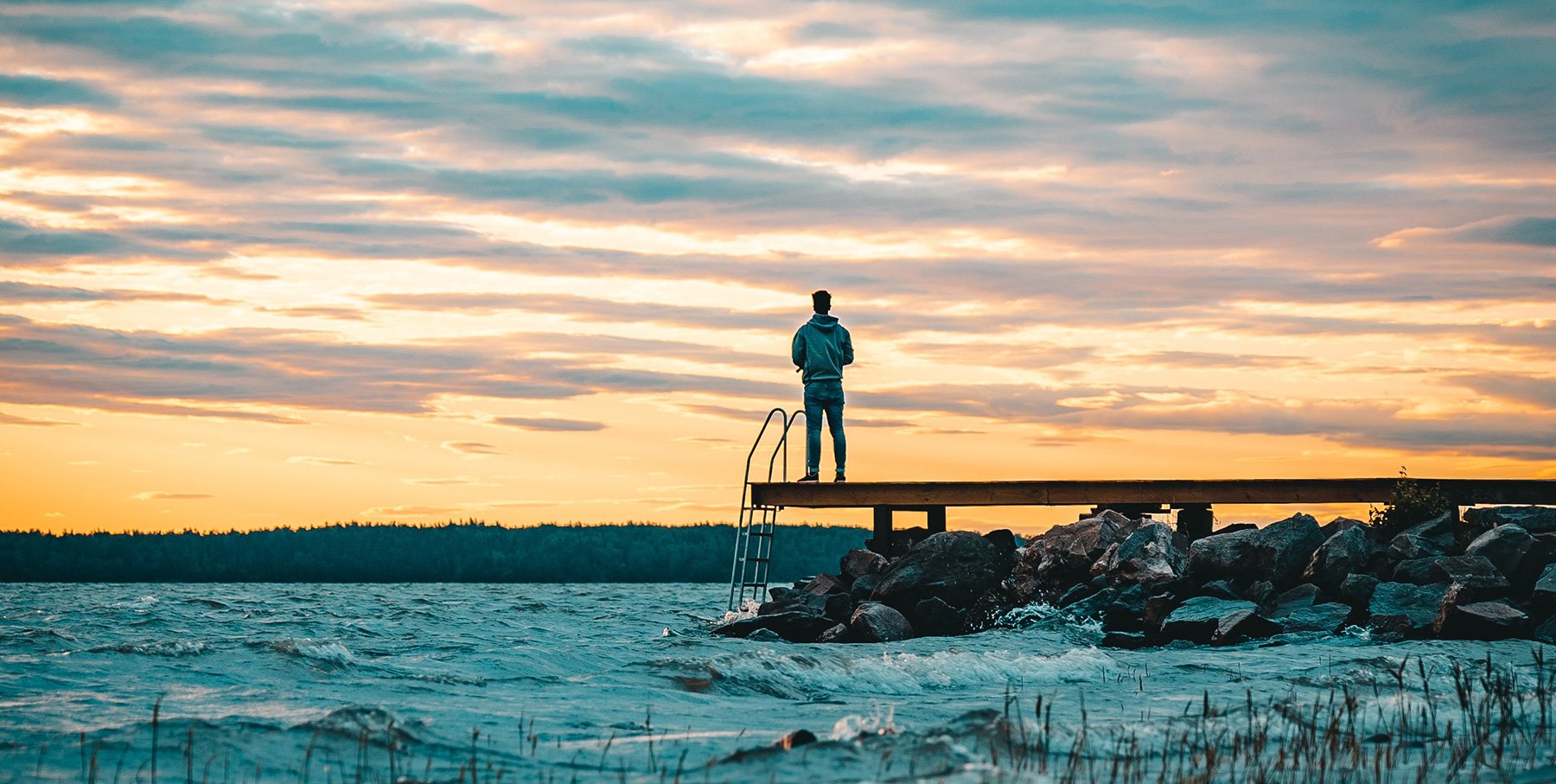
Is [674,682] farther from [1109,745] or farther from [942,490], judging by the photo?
[942,490]

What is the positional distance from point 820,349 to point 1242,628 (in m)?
6.67

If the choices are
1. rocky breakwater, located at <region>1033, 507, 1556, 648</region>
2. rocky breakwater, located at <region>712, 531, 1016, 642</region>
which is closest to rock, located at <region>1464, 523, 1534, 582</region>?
rocky breakwater, located at <region>1033, 507, 1556, 648</region>

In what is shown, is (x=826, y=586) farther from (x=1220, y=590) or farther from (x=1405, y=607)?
Answer: (x=1405, y=607)

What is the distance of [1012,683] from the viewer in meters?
14.1

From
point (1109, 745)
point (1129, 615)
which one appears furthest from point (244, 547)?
point (1109, 745)

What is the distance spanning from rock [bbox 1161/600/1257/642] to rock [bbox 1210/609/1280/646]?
7 cm

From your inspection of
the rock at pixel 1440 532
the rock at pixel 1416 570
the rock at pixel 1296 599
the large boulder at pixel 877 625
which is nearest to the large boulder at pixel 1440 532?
the rock at pixel 1440 532

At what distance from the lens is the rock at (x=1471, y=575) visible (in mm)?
15826

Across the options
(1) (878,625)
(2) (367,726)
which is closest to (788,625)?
(1) (878,625)

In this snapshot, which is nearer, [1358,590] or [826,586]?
[1358,590]

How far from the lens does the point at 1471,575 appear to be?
1633cm

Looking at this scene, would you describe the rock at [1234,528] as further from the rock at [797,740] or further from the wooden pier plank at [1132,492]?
the rock at [797,740]

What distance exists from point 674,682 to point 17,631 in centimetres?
937

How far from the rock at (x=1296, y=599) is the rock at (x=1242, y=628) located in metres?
0.82
